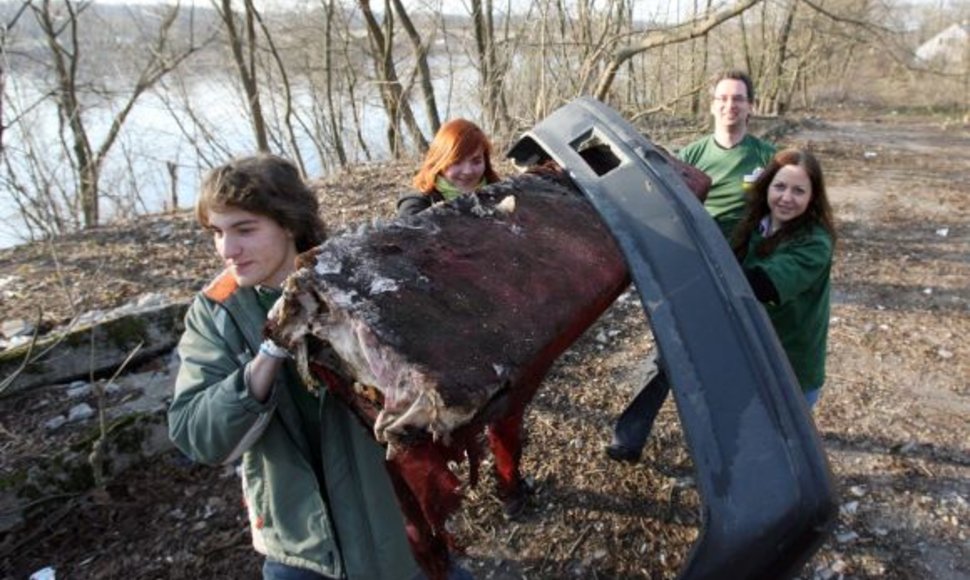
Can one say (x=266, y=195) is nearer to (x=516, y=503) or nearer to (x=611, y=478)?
(x=516, y=503)

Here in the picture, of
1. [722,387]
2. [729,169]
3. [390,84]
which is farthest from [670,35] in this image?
[722,387]

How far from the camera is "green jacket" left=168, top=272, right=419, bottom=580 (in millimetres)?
1375

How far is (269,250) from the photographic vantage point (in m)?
1.42

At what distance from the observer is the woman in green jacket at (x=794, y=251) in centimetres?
196

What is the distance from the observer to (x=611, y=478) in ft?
9.54

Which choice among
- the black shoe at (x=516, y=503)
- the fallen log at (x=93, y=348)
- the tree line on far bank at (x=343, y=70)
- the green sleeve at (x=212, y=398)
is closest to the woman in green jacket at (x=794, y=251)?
the black shoe at (x=516, y=503)

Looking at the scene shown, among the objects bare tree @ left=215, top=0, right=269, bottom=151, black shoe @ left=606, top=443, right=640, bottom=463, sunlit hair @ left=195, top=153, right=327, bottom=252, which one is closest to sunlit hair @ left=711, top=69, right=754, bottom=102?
black shoe @ left=606, top=443, right=640, bottom=463

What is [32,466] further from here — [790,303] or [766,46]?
[766,46]

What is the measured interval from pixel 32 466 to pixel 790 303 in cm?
331

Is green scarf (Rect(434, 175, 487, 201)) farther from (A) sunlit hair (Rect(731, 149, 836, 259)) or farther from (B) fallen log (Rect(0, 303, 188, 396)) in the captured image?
(B) fallen log (Rect(0, 303, 188, 396))

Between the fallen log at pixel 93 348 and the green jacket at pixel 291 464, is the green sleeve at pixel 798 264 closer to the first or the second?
the green jacket at pixel 291 464

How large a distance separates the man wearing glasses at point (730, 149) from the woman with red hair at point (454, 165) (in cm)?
118

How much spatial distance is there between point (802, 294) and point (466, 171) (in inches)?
56.6

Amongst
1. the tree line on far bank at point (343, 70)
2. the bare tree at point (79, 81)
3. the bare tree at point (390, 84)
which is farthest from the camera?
the bare tree at point (390, 84)
